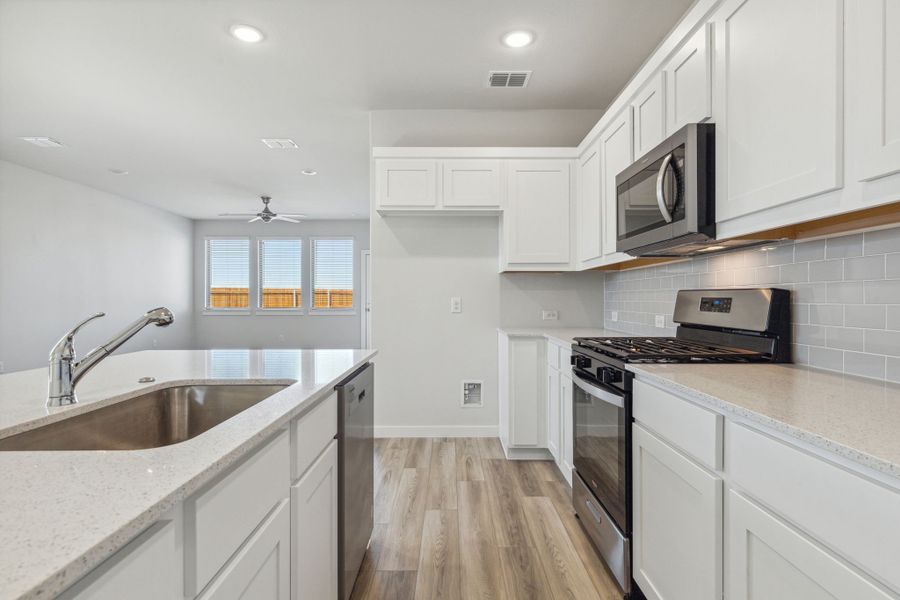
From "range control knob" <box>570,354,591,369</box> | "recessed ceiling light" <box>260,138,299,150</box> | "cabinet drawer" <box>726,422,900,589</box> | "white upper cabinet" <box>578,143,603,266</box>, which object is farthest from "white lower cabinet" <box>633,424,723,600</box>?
"recessed ceiling light" <box>260,138,299,150</box>

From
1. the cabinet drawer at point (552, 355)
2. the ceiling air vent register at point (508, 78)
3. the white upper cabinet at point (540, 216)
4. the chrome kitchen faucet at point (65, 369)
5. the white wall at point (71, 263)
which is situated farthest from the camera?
the white wall at point (71, 263)

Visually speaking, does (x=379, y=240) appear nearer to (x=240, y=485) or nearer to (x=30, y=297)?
(x=240, y=485)

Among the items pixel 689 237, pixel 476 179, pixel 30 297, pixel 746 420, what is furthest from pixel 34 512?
pixel 30 297

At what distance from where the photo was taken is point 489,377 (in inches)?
136

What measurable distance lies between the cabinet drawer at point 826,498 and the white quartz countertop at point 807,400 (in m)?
0.05

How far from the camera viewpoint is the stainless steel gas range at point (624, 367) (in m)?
1.55

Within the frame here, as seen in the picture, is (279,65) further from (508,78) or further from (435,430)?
(435,430)

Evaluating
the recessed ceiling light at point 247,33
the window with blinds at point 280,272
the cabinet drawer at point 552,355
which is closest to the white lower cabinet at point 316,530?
the cabinet drawer at point 552,355

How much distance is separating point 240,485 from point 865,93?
1.61 metres

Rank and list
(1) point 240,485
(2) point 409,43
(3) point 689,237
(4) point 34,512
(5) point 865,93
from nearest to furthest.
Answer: (4) point 34,512 → (1) point 240,485 → (5) point 865,93 → (3) point 689,237 → (2) point 409,43

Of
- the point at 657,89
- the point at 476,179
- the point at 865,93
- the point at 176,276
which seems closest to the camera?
the point at 865,93

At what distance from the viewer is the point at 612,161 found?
240 centimetres

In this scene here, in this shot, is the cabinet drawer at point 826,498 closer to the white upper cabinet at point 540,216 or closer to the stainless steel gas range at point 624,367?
the stainless steel gas range at point 624,367

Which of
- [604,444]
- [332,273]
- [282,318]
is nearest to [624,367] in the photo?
[604,444]
